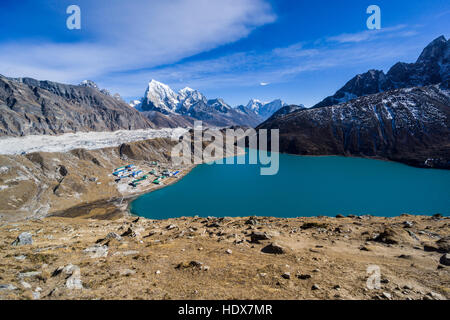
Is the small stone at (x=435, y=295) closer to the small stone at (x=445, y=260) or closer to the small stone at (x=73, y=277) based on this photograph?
the small stone at (x=445, y=260)

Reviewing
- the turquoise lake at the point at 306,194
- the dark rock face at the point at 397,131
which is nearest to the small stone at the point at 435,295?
the turquoise lake at the point at 306,194

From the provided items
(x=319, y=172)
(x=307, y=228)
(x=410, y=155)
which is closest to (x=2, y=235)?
(x=307, y=228)

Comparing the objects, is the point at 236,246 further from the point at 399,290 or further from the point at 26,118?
the point at 26,118

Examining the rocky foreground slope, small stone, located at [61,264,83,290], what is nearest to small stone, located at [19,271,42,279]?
the rocky foreground slope

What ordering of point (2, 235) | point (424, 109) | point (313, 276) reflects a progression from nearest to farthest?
1. point (313, 276)
2. point (2, 235)
3. point (424, 109)

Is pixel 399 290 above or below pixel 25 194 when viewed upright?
above

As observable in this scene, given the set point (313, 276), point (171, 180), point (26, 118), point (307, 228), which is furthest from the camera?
point (26, 118)
